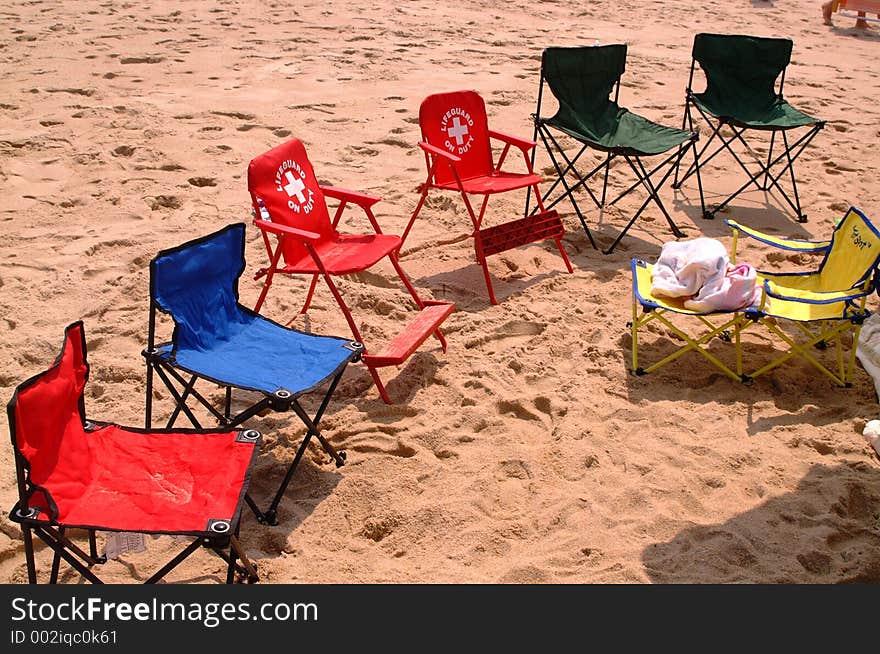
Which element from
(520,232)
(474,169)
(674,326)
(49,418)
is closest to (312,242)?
(520,232)

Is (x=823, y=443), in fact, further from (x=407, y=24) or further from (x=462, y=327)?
(x=407, y=24)

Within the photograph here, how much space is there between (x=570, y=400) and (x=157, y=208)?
3.22 m

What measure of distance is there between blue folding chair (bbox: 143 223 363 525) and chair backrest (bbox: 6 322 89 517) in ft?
1.54

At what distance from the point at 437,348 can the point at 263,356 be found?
1.18 meters

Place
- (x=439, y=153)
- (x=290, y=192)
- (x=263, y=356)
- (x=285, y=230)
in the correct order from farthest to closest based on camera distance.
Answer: (x=439, y=153) < (x=290, y=192) < (x=285, y=230) < (x=263, y=356)

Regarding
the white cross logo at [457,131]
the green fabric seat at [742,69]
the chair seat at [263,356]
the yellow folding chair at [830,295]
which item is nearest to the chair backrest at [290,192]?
the chair seat at [263,356]

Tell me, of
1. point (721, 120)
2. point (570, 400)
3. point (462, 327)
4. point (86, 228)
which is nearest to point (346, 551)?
point (570, 400)

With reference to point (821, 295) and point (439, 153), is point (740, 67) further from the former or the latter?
point (821, 295)

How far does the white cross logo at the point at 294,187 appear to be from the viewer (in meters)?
4.71

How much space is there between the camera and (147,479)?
10.4ft

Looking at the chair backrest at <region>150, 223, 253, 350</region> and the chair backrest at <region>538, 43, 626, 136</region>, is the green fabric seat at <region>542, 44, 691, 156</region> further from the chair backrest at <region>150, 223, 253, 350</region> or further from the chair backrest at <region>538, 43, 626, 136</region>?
the chair backrest at <region>150, 223, 253, 350</region>

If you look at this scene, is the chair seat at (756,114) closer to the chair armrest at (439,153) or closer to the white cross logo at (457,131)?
the white cross logo at (457,131)

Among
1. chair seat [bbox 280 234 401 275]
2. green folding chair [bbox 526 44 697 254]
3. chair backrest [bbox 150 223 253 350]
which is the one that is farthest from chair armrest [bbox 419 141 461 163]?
chair backrest [bbox 150 223 253 350]

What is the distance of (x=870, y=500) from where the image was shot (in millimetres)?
3684
